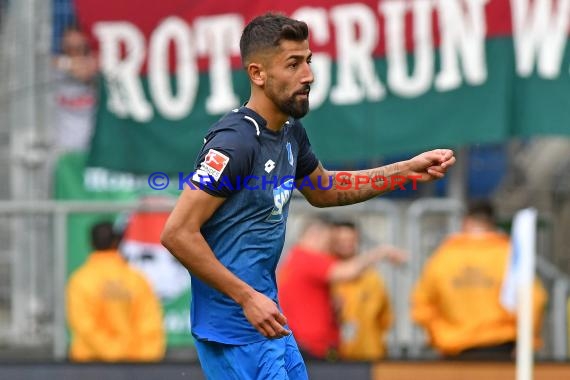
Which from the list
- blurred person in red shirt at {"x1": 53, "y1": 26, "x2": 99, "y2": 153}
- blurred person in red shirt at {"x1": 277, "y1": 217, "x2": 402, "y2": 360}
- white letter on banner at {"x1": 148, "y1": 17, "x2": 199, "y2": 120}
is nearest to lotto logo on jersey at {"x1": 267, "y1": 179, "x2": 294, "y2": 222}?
blurred person in red shirt at {"x1": 277, "y1": 217, "x2": 402, "y2": 360}

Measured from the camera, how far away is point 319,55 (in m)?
9.85

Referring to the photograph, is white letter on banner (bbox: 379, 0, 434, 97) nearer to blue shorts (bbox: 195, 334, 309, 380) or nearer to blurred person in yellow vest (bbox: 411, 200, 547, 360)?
blurred person in yellow vest (bbox: 411, 200, 547, 360)

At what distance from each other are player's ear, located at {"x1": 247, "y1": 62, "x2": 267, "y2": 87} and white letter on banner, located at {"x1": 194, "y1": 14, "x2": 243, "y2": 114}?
4599 millimetres

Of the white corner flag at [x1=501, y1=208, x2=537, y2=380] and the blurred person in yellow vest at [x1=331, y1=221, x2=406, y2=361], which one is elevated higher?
the white corner flag at [x1=501, y1=208, x2=537, y2=380]

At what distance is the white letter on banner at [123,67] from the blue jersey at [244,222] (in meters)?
4.78

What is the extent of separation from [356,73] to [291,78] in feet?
15.1

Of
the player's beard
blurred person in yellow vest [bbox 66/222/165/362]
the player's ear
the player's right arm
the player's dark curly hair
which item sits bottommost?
blurred person in yellow vest [bbox 66/222/165/362]

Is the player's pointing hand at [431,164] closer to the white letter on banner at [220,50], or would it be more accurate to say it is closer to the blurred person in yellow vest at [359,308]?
the blurred person in yellow vest at [359,308]

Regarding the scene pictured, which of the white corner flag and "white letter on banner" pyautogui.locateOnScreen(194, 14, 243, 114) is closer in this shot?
the white corner flag

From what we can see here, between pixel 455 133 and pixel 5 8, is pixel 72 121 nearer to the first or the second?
pixel 5 8

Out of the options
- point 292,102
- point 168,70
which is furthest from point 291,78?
point 168,70

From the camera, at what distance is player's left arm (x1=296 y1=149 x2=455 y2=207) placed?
18.7ft

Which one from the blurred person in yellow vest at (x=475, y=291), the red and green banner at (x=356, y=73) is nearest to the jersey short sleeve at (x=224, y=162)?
the blurred person in yellow vest at (x=475, y=291)

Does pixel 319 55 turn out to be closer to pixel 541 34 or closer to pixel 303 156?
pixel 541 34
